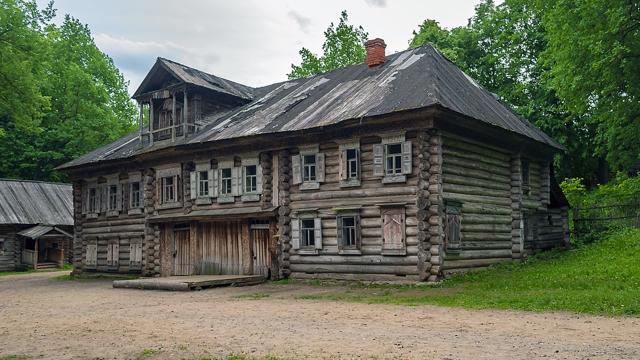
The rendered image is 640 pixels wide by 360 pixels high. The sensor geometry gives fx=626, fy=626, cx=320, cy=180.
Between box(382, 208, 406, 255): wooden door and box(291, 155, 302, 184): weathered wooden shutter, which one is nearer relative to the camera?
box(382, 208, 406, 255): wooden door

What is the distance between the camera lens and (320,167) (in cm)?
2091

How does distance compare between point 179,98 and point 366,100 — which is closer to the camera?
point 366,100

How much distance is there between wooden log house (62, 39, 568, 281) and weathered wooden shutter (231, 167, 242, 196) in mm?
53

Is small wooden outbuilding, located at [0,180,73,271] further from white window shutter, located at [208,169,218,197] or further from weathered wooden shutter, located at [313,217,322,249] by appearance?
weathered wooden shutter, located at [313,217,322,249]

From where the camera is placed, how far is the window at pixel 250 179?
2301 cm

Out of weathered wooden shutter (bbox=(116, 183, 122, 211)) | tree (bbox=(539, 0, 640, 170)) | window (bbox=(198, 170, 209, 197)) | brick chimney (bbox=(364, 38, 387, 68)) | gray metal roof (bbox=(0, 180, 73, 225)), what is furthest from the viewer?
gray metal roof (bbox=(0, 180, 73, 225))

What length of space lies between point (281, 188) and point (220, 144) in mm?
3287

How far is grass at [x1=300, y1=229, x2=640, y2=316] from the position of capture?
43.7 ft

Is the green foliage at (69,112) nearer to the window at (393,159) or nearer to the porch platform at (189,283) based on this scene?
the porch platform at (189,283)

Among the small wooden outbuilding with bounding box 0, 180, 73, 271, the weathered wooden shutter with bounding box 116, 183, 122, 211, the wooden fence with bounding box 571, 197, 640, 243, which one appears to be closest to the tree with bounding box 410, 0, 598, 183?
the wooden fence with bounding box 571, 197, 640, 243

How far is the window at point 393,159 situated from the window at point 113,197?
15.2 metres

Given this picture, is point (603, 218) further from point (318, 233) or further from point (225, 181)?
point (225, 181)

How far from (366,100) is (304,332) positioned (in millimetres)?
11297

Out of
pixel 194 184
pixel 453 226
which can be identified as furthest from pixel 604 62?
pixel 194 184
